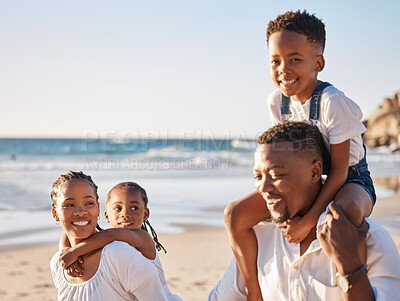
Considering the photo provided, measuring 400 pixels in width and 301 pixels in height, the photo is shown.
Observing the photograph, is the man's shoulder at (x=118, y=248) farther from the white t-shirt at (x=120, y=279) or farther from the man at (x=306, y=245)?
the man at (x=306, y=245)

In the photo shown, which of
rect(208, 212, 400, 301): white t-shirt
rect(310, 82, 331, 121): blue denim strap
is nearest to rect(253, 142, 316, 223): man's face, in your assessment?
rect(208, 212, 400, 301): white t-shirt

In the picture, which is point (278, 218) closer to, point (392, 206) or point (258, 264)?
Result: point (258, 264)

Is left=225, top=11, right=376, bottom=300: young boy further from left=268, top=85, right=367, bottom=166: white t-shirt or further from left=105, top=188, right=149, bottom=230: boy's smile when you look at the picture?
left=105, top=188, right=149, bottom=230: boy's smile

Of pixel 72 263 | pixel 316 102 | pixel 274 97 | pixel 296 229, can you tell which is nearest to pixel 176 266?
pixel 274 97

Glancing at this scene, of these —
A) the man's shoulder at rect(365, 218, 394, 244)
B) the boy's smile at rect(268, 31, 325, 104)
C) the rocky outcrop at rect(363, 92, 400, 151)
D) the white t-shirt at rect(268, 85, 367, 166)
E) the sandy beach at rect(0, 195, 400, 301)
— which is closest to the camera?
the man's shoulder at rect(365, 218, 394, 244)

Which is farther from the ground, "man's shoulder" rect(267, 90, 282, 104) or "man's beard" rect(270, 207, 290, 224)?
"man's shoulder" rect(267, 90, 282, 104)

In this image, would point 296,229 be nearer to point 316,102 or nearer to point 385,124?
point 316,102

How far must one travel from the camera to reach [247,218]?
287 cm

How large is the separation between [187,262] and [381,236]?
6.13 meters

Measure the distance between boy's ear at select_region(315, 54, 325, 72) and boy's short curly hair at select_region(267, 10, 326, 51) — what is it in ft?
0.31

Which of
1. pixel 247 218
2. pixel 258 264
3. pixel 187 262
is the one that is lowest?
pixel 187 262

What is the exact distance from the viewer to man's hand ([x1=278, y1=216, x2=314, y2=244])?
8.47 ft

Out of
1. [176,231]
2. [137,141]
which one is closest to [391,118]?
[137,141]

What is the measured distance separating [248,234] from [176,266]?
543 centimetres
